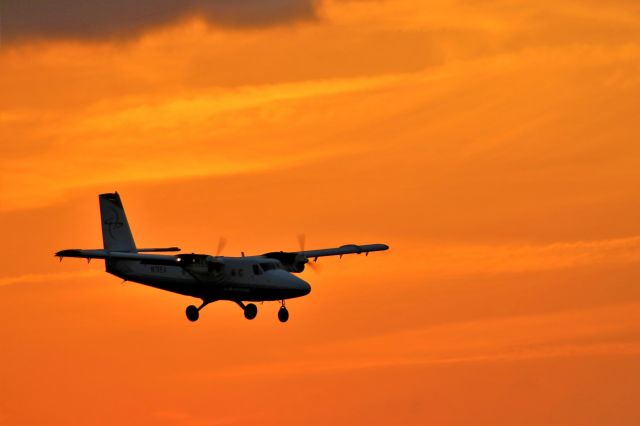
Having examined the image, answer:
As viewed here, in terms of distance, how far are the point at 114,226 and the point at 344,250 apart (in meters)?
18.7

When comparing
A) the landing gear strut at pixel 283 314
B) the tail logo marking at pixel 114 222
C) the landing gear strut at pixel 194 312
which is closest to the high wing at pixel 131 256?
the landing gear strut at pixel 194 312

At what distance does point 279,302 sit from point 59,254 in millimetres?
15547

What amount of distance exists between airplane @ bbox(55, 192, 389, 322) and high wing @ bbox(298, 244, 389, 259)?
11.8 ft

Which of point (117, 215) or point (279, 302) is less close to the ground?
point (117, 215)

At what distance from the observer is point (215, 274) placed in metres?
94.4

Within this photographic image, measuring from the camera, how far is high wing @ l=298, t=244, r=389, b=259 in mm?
104562

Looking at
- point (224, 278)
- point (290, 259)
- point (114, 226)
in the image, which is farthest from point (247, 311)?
point (114, 226)

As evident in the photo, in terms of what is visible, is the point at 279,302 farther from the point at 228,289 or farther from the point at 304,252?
the point at 304,252

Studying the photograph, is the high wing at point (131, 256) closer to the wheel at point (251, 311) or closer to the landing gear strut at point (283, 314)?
the wheel at point (251, 311)

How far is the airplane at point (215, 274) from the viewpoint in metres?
92.1

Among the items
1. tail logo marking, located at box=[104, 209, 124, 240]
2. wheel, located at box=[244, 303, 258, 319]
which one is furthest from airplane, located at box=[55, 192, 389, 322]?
tail logo marking, located at box=[104, 209, 124, 240]

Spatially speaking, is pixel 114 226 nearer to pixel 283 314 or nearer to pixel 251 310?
pixel 251 310

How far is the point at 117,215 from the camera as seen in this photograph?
104812mm

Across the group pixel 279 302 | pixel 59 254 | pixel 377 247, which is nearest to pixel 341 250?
pixel 377 247
